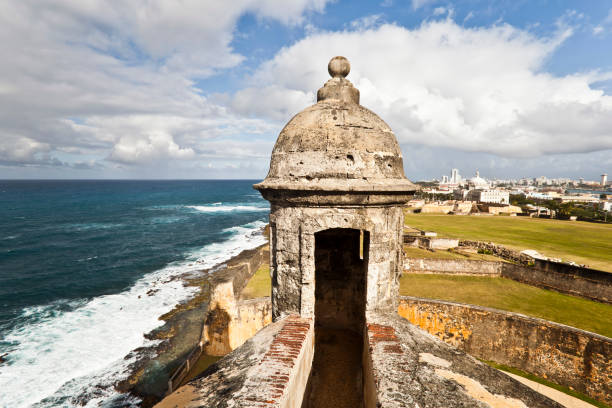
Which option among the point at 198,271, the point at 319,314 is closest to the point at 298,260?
the point at 319,314

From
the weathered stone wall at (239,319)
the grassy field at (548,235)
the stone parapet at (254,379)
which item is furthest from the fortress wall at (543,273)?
the stone parapet at (254,379)

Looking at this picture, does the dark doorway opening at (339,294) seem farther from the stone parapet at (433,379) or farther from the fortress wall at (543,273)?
the fortress wall at (543,273)

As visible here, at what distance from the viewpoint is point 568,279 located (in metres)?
13.6

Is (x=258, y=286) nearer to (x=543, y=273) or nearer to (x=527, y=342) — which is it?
(x=527, y=342)

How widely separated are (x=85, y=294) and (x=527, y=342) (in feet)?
84.1

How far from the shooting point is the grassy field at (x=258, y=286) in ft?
46.1

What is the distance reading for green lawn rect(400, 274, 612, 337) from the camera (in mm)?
11594

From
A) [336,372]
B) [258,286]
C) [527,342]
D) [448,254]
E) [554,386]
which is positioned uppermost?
[336,372]

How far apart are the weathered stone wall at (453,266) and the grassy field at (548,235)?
8.90 metres

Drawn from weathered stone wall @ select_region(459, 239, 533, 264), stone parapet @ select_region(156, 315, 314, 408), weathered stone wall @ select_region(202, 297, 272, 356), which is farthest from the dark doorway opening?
weathered stone wall @ select_region(459, 239, 533, 264)

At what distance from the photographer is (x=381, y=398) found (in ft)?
8.86

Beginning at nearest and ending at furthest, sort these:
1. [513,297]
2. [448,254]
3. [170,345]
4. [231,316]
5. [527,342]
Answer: [527,342], [231,316], [513,297], [170,345], [448,254]

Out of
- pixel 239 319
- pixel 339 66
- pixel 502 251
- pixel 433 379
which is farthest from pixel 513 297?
pixel 339 66

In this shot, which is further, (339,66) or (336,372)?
(336,372)
